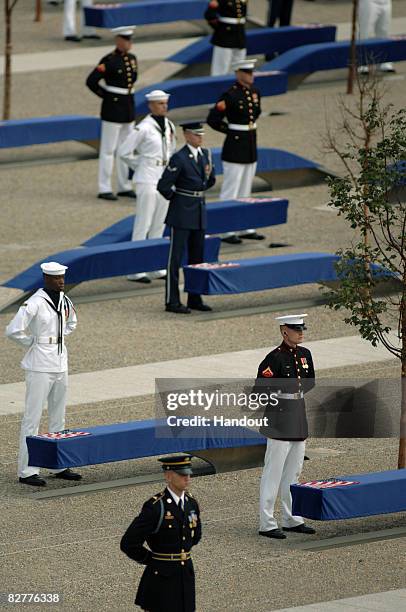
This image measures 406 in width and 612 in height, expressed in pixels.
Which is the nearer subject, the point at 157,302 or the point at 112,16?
the point at 157,302

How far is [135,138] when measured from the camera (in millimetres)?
20875

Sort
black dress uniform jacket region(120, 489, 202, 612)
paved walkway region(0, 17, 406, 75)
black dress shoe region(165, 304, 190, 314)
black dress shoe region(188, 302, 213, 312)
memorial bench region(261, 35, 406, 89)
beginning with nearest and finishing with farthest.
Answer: black dress uniform jacket region(120, 489, 202, 612) → black dress shoe region(165, 304, 190, 314) → black dress shoe region(188, 302, 213, 312) → memorial bench region(261, 35, 406, 89) → paved walkway region(0, 17, 406, 75)

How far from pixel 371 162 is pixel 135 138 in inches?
247

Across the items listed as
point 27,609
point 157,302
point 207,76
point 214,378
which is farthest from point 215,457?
point 207,76

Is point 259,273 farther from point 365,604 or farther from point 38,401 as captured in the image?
point 365,604

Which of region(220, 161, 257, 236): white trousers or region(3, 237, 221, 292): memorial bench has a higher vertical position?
region(220, 161, 257, 236): white trousers

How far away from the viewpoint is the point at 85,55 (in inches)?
1237

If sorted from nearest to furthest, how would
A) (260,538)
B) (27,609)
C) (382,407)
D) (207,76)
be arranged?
(27,609) → (260,538) → (382,407) → (207,76)

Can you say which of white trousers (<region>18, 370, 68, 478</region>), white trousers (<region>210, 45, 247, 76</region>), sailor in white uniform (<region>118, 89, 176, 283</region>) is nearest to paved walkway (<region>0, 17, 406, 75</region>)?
white trousers (<region>210, 45, 247, 76</region>)

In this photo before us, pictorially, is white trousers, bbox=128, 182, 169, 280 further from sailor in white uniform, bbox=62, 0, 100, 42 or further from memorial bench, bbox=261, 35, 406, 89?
sailor in white uniform, bbox=62, 0, 100, 42

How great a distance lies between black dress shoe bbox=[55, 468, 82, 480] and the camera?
14656 millimetres

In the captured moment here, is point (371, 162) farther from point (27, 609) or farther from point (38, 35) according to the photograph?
point (38, 35)

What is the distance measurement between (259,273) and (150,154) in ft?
6.35

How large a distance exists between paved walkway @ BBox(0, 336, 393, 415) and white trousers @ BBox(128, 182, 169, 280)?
10.4ft
